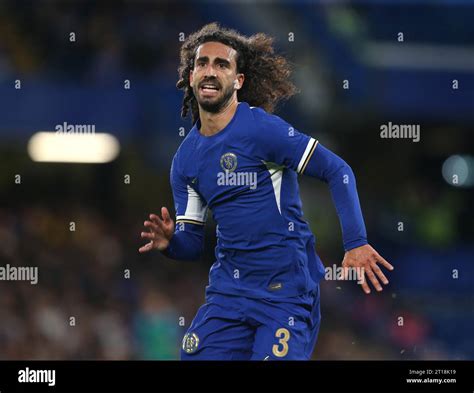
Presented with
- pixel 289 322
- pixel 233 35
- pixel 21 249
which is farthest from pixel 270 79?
pixel 21 249

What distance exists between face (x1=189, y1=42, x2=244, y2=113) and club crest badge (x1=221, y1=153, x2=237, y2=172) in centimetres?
30

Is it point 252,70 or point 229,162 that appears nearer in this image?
point 229,162

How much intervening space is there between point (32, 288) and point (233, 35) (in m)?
6.41

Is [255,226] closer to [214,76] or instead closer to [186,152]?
[186,152]

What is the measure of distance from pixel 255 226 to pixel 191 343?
0.76 metres

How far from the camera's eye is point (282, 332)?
21.6 feet

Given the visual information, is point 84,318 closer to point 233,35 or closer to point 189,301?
point 189,301

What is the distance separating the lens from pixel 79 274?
44.6 ft

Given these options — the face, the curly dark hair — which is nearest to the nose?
the face

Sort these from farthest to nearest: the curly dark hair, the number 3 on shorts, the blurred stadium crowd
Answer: the blurred stadium crowd
the curly dark hair
the number 3 on shorts

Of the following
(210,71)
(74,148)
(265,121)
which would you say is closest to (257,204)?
(265,121)

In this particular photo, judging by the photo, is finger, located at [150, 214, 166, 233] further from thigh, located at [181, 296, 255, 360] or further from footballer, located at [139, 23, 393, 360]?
thigh, located at [181, 296, 255, 360]

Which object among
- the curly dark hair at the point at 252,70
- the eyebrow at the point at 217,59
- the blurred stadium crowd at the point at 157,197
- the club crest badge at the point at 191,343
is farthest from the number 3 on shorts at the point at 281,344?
the blurred stadium crowd at the point at 157,197

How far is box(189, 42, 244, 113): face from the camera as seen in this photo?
684 cm
